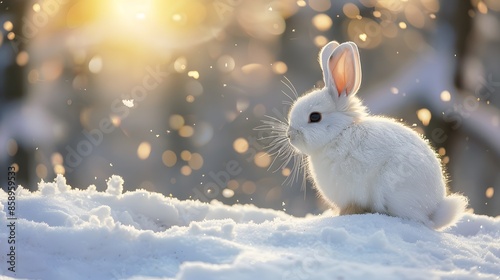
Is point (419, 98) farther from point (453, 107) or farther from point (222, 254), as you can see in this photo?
point (222, 254)

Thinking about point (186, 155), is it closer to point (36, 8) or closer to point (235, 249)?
point (36, 8)

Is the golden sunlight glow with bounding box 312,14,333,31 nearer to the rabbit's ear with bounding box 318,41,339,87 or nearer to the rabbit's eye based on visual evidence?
the rabbit's ear with bounding box 318,41,339,87

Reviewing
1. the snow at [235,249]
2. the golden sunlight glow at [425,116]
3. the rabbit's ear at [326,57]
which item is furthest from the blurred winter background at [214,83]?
the snow at [235,249]

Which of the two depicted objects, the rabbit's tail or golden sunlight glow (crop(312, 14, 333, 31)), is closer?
the rabbit's tail

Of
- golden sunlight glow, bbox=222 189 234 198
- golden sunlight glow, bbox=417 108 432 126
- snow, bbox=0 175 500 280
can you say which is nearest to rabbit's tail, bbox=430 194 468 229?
snow, bbox=0 175 500 280

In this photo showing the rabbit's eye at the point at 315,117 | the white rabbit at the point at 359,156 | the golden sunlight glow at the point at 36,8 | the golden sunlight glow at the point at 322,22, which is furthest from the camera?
the golden sunlight glow at the point at 322,22

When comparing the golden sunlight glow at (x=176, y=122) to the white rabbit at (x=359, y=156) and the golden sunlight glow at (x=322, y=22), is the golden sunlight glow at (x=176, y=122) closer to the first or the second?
the golden sunlight glow at (x=322, y=22)
